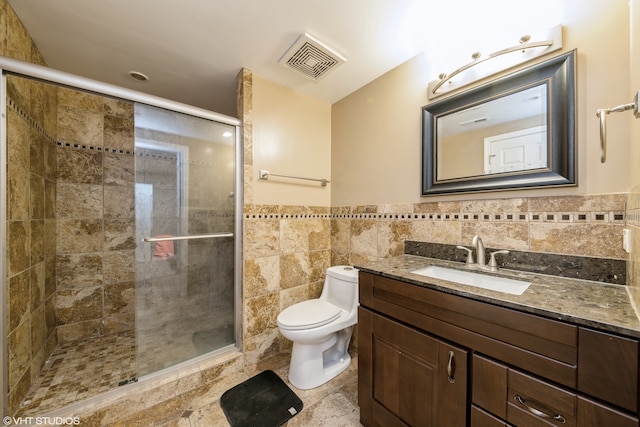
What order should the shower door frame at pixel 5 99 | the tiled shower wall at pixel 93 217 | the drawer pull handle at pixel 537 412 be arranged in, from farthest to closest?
the tiled shower wall at pixel 93 217
the shower door frame at pixel 5 99
the drawer pull handle at pixel 537 412

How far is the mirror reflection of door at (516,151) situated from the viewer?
1.12 meters

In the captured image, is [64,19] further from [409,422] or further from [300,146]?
[409,422]

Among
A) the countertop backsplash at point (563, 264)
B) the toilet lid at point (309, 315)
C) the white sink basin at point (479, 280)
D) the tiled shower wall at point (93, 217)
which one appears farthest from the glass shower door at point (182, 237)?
the countertop backsplash at point (563, 264)

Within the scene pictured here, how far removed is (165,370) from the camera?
1492mm

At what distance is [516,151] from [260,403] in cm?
202

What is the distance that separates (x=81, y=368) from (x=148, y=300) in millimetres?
769

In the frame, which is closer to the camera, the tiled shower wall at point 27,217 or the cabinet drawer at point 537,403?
the cabinet drawer at point 537,403

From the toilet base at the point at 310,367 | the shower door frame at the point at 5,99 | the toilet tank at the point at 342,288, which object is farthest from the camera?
the toilet tank at the point at 342,288

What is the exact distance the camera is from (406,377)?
1016 mm

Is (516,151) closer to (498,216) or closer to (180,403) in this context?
(498,216)

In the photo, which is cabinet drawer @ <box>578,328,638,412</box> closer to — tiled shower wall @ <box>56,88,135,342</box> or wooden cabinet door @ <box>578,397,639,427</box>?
wooden cabinet door @ <box>578,397,639,427</box>

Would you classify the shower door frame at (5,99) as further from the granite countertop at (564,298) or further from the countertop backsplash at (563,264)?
the countertop backsplash at (563,264)

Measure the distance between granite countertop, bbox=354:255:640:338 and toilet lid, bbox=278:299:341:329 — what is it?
615mm

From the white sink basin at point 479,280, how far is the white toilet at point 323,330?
0.57 m
